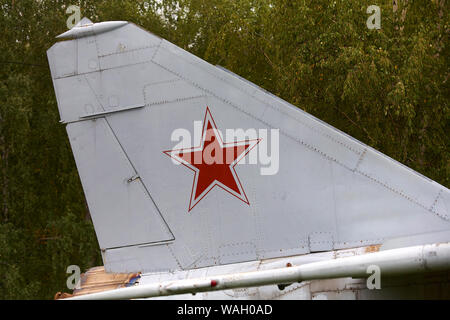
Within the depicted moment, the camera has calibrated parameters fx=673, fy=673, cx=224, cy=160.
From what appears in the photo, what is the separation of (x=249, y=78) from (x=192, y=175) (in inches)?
351

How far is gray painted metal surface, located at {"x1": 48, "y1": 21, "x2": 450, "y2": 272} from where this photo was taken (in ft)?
17.7

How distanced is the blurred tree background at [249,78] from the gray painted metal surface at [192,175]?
14.5 ft

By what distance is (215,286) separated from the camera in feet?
15.7

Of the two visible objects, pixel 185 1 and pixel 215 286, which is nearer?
pixel 215 286

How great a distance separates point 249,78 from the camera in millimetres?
14656

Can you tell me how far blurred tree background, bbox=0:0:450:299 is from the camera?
1035cm

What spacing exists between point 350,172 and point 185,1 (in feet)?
46.3

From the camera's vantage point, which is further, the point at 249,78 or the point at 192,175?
the point at 249,78

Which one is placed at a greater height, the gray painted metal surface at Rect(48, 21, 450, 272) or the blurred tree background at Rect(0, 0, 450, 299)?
the blurred tree background at Rect(0, 0, 450, 299)

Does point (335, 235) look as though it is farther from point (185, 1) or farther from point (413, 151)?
point (185, 1)

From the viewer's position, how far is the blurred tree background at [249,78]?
1035 cm

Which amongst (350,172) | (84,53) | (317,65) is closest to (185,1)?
(317,65)

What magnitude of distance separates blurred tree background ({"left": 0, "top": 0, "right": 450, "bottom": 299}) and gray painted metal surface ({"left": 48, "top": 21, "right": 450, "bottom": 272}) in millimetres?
4421

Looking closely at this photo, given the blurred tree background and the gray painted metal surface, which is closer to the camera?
the gray painted metal surface
